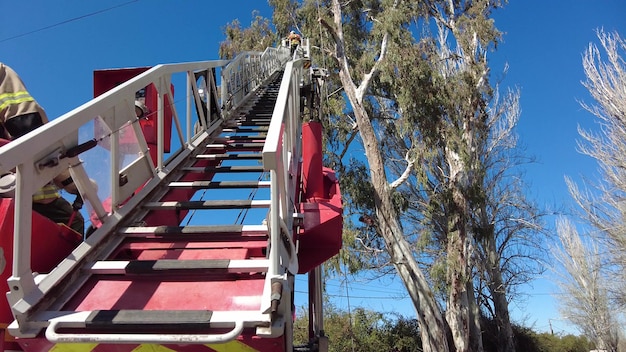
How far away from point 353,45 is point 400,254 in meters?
7.08

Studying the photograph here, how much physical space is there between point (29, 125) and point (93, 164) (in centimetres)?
38

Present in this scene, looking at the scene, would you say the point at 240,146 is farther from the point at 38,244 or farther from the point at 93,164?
the point at 38,244

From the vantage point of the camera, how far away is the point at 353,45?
52.6 feet

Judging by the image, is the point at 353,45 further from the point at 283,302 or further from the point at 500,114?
the point at 283,302

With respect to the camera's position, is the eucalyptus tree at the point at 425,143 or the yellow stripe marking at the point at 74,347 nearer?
the yellow stripe marking at the point at 74,347

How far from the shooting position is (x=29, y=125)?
2.68m

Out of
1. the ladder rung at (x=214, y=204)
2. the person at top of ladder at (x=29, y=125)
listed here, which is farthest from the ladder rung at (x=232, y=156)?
the person at top of ladder at (x=29, y=125)

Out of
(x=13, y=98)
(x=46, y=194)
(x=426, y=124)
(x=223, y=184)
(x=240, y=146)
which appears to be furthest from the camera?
(x=426, y=124)

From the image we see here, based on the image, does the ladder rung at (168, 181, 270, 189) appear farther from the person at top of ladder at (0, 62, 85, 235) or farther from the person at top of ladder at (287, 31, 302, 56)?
the person at top of ladder at (287, 31, 302, 56)

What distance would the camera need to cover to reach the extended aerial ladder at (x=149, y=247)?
1924 mm

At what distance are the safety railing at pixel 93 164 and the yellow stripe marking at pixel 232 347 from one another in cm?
70

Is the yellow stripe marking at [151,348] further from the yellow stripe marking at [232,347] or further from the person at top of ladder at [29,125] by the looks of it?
the person at top of ladder at [29,125]

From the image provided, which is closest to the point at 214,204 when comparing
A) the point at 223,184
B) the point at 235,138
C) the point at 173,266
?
the point at 223,184

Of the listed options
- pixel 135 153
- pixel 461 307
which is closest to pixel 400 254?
pixel 461 307
